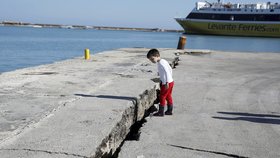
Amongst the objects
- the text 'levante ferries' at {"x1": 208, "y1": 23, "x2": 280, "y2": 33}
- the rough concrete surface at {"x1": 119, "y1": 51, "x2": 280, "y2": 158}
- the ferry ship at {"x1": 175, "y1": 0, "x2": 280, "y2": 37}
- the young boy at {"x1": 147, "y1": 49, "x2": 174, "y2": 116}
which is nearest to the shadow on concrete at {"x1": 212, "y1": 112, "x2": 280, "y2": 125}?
the rough concrete surface at {"x1": 119, "y1": 51, "x2": 280, "y2": 158}

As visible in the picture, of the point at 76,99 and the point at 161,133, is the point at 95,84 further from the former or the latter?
the point at 161,133

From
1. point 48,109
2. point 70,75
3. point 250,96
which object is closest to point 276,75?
point 250,96

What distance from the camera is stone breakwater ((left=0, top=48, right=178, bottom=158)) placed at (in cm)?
409

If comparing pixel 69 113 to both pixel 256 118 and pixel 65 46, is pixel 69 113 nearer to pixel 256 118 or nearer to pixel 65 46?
pixel 256 118

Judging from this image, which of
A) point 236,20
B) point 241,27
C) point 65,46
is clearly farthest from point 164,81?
point 241,27

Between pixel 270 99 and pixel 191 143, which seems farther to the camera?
pixel 270 99

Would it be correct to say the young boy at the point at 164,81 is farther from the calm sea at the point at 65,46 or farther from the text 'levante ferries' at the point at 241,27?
the text 'levante ferries' at the point at 241,27

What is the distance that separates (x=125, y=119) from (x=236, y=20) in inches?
3121

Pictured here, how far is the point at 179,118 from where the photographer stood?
251 inches

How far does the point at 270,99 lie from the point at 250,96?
423 millimetres

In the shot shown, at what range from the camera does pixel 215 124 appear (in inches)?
238

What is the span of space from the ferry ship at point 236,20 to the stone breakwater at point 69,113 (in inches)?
2951

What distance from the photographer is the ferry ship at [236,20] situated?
79562 millimetres

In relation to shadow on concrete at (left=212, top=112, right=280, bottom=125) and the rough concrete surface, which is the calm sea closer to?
the rough concrete surface
